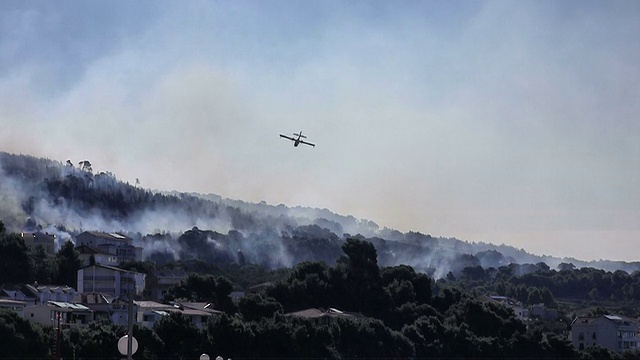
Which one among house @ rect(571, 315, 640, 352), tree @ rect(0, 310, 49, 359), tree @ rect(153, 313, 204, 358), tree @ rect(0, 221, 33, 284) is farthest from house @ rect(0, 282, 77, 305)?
house @ rect(571, 315, 640, 352)

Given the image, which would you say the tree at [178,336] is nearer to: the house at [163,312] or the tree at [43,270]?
the house at [163,312]

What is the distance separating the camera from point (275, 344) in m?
86.1

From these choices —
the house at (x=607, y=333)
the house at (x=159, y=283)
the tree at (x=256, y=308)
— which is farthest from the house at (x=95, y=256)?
the house at (x=607, y=333)

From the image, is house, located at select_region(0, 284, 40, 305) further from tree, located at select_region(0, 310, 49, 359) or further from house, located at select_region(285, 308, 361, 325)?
house, located at select_region(285, 308, 361, 325)

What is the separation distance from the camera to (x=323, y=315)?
9788cm

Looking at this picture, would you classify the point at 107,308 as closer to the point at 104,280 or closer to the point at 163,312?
the point at 163,312

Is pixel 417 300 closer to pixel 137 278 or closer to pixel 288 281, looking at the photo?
pixel 288 281

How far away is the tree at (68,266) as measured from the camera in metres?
112

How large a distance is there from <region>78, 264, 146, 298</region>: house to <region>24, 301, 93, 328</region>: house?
18.8 m

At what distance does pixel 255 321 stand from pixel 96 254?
39.3 meters

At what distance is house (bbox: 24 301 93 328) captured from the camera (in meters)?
82.9

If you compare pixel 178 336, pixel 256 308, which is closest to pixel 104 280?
pixel 256 308

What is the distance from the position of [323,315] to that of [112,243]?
5531 cm

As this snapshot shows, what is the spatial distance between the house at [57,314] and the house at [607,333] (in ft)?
211
